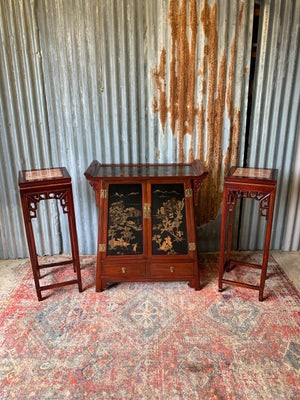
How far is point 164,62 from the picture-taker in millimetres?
3027

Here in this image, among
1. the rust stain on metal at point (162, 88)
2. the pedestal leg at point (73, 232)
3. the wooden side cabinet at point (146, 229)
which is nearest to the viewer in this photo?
the pedestal leg at point (73, 232)

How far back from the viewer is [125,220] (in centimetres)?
284

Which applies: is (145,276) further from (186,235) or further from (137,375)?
(137,375)

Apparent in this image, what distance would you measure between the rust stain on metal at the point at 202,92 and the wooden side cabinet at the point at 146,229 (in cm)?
55

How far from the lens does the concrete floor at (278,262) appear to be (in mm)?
3046

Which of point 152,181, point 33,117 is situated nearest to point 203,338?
point 152,181

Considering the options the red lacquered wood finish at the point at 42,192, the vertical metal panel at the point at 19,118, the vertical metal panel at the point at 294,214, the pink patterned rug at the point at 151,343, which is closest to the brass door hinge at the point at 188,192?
the pink patterned rug at the point at 151,343

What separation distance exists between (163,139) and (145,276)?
142 cm

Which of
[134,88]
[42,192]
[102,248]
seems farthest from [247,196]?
[42,192]

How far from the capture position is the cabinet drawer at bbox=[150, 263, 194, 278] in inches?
113

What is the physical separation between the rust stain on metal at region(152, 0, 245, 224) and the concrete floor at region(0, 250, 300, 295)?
1.04m

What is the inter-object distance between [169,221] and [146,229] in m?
0.23

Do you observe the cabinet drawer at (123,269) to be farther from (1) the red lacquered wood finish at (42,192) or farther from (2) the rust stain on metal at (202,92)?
(2) the rust stain on metal at (202,92)

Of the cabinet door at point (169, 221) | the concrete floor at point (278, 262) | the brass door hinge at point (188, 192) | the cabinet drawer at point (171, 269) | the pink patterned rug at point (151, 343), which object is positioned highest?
the brass door hinge at point (188, 192)
